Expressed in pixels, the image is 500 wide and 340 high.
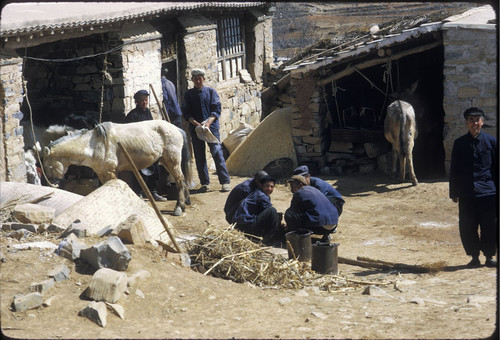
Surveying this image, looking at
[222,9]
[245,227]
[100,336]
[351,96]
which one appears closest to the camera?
[100,336]

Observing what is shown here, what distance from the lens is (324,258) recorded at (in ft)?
26.2

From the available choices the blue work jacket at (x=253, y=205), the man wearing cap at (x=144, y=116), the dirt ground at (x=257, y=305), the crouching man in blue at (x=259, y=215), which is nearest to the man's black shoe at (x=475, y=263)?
the dirt ground at (x=257, y=305)

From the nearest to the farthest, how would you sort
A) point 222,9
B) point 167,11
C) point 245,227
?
point 245,227 → point 167,11 → point 222,9

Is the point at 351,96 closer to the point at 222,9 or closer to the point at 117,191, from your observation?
the point at 222,9

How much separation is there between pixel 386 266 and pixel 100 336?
396 centimetres

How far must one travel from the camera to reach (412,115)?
1308 cm

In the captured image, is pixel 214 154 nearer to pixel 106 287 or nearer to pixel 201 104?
pixel 201 104

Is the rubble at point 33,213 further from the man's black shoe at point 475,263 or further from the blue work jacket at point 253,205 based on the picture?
the man's black shoe at point 475,263

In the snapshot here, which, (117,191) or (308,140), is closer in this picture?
(117,191)

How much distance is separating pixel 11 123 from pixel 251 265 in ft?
15.1

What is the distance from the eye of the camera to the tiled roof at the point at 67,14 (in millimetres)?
9984

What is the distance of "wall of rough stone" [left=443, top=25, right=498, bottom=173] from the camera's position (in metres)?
12.5

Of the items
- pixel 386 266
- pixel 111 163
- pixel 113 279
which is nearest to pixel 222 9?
pixel 111 163

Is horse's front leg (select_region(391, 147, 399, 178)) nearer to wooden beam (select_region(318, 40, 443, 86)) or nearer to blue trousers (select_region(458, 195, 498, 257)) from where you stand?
wooden beam (select_region(318, 40, 443, 86))
